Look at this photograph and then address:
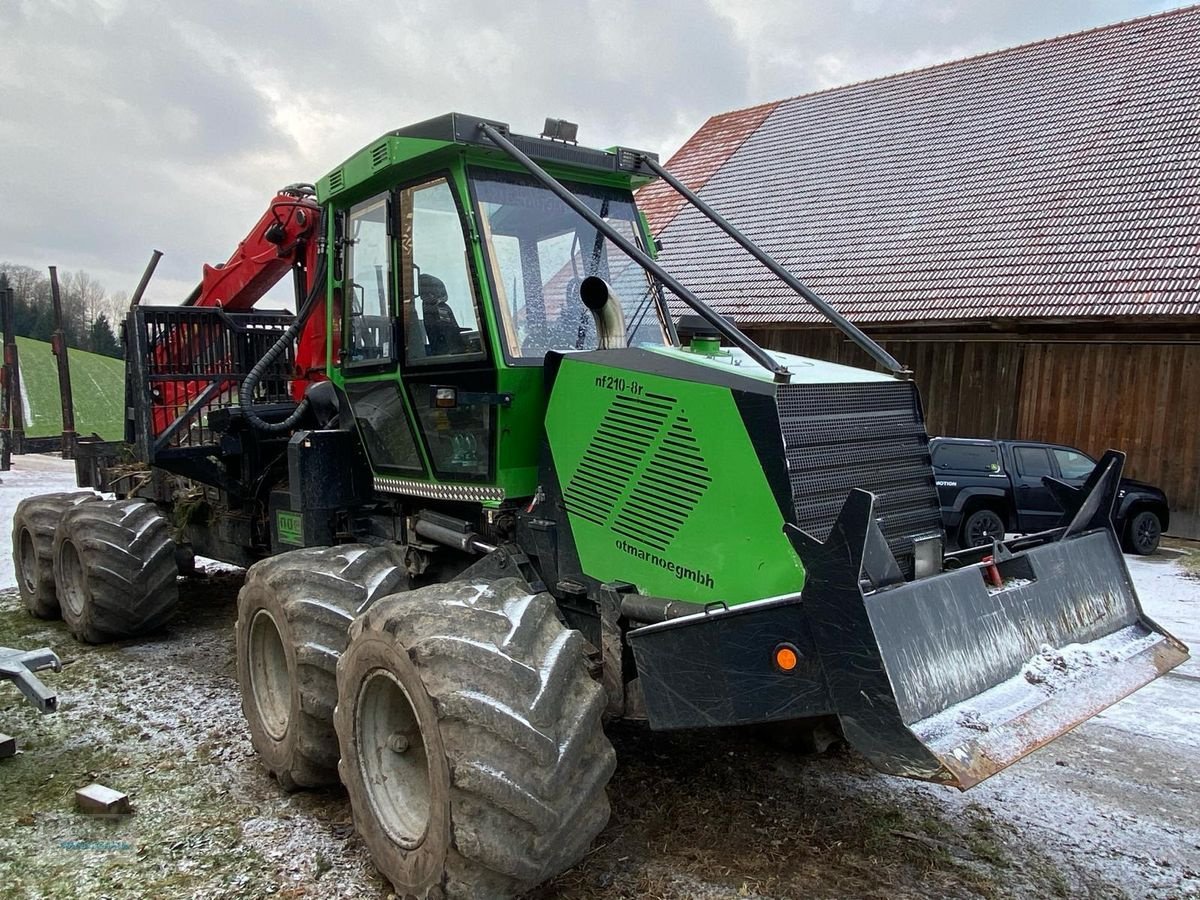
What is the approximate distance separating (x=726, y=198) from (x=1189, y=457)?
10224 millimetres

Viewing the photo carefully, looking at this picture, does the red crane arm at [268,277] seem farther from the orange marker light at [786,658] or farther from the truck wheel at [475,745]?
the orange marker light at [786,658]

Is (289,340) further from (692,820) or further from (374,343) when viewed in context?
(692,820)

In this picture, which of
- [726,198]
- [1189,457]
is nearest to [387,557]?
[1189,457]

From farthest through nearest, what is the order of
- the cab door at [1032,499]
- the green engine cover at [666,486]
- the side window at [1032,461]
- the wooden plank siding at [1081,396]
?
1. the wooden plank siding at [1081,396]
2. the side window at [1032,461]
3. the cab door at [1032,499]
4. the green engine cover at [666,486]

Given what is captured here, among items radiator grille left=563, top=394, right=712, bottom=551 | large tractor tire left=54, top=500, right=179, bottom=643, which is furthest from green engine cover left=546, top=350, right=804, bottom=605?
large tractor tire left=54, top=500, right=179, bottom=643

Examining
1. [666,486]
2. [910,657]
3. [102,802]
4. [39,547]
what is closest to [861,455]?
[666,486]

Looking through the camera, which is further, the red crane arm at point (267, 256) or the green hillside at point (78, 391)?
the green hillside at point (78, 391)

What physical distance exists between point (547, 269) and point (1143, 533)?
10497 mm

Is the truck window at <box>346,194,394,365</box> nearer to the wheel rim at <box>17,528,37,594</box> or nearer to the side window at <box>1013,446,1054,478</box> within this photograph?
the wheel rim at <box>17,528,37,594</box>

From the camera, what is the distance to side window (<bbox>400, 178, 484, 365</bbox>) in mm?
4070

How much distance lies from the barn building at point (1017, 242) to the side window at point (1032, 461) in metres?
1.93

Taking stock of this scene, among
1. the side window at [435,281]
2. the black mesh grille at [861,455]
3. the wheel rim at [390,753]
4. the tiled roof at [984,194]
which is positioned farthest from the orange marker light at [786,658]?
the tiled roof at [984,194]

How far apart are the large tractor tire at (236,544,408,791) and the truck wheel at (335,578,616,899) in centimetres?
49

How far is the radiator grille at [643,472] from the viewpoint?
341 centimetres
